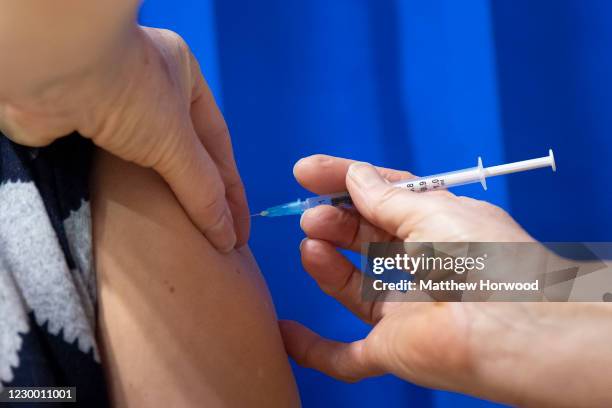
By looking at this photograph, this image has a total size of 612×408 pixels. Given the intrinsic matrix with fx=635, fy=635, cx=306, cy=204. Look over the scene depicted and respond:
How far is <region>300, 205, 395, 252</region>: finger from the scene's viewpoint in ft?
3.11

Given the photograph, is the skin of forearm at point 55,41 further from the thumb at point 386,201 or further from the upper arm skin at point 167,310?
the thumb at point 386,201

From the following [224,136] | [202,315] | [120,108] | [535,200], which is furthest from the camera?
[535,200]

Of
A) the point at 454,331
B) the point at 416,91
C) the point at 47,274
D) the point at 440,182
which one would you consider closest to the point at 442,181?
the point at 440,182

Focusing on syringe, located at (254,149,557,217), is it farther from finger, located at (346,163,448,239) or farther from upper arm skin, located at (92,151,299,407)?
upper arm skin, located at (92,151,299,407)

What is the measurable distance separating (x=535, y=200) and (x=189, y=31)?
2.52 ft

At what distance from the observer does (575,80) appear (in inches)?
49.4

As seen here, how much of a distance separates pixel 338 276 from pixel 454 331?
0.99 feet

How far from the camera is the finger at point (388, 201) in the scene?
81 cm

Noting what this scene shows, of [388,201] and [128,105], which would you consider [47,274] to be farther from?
[388,201]

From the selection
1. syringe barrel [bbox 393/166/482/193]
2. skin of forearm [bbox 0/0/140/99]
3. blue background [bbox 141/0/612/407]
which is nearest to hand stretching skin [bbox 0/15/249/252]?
skin of forearm [bbox 0/0/140/99]

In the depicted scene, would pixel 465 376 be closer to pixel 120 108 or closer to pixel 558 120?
pixel 120 108

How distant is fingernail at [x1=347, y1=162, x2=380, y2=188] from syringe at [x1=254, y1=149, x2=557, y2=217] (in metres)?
0.05

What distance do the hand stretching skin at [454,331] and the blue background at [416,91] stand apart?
266mm

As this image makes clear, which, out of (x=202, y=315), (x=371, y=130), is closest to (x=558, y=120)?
(x=371, y=130)
